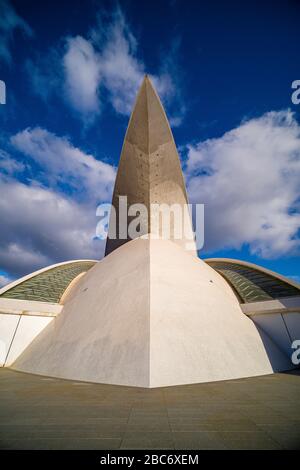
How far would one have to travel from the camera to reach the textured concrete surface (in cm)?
292

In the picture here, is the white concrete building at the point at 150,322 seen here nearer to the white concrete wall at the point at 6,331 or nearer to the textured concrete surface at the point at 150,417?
the white concrete wall at the point at 6,331

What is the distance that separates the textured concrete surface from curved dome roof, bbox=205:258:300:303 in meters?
6.62

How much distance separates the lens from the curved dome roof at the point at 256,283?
1213 cm

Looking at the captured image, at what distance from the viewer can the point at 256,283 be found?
1405cm

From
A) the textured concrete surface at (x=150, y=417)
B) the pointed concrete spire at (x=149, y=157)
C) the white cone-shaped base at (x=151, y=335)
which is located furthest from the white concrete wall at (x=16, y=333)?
the pointed concrete spire at (x=149, y=157)

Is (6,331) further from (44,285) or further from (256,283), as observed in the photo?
(256,283)

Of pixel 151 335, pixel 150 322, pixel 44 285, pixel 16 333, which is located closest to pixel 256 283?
pixel 150 322

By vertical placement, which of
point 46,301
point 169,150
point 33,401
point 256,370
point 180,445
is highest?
point 169,150

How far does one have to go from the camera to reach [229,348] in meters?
8.30

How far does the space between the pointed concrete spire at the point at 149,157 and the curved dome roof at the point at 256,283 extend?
5.52m

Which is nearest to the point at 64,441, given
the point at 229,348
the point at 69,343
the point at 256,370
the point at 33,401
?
the point at 33,401

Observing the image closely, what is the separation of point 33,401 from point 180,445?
3840mm

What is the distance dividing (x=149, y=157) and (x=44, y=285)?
529 inches
